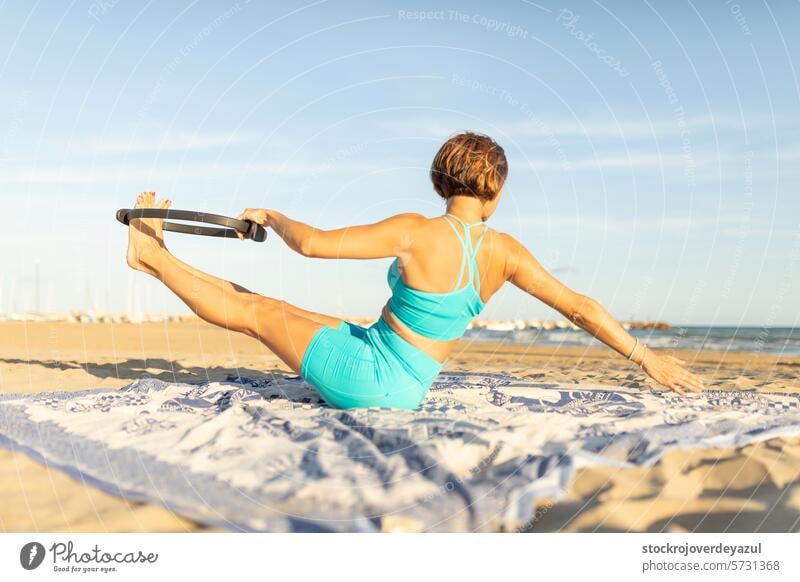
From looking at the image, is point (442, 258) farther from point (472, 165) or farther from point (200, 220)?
point (200, 220)

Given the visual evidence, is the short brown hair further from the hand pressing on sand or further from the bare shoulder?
the hand pressing on sand

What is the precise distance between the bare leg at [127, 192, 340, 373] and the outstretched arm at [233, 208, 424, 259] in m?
0.59

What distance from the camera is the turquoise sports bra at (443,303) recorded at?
3.63 metres

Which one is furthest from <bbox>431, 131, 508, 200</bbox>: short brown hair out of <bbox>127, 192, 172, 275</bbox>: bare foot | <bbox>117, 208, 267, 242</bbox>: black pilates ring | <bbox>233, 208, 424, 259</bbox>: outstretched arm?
<bbox>127, 192, 172, 275</bbox>: bare foot

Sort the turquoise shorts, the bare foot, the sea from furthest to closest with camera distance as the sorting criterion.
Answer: the sea < the bare foot < the turquoise shorts

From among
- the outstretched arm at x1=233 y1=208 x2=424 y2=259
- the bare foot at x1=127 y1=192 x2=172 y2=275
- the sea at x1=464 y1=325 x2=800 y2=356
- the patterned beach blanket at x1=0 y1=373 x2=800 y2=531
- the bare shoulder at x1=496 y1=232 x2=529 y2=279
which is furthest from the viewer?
the sea at x1=464 y1=325 x2=800 y2=356

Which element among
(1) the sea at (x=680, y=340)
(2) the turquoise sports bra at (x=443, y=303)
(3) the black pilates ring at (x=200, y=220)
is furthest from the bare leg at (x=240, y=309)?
(1) the sea at (x=680, y=340)

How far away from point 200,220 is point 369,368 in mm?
1210

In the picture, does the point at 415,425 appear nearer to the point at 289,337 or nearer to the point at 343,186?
the point at 289,337

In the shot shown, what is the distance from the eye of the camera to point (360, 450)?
304 centimetres

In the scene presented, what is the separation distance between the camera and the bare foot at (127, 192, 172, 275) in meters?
4.18

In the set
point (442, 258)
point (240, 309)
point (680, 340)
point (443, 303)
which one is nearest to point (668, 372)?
point (443, 303)

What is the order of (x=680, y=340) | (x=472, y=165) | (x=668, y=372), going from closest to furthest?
(x=472, y=165) → (x=668, y=372) → (x=680, y=340)
